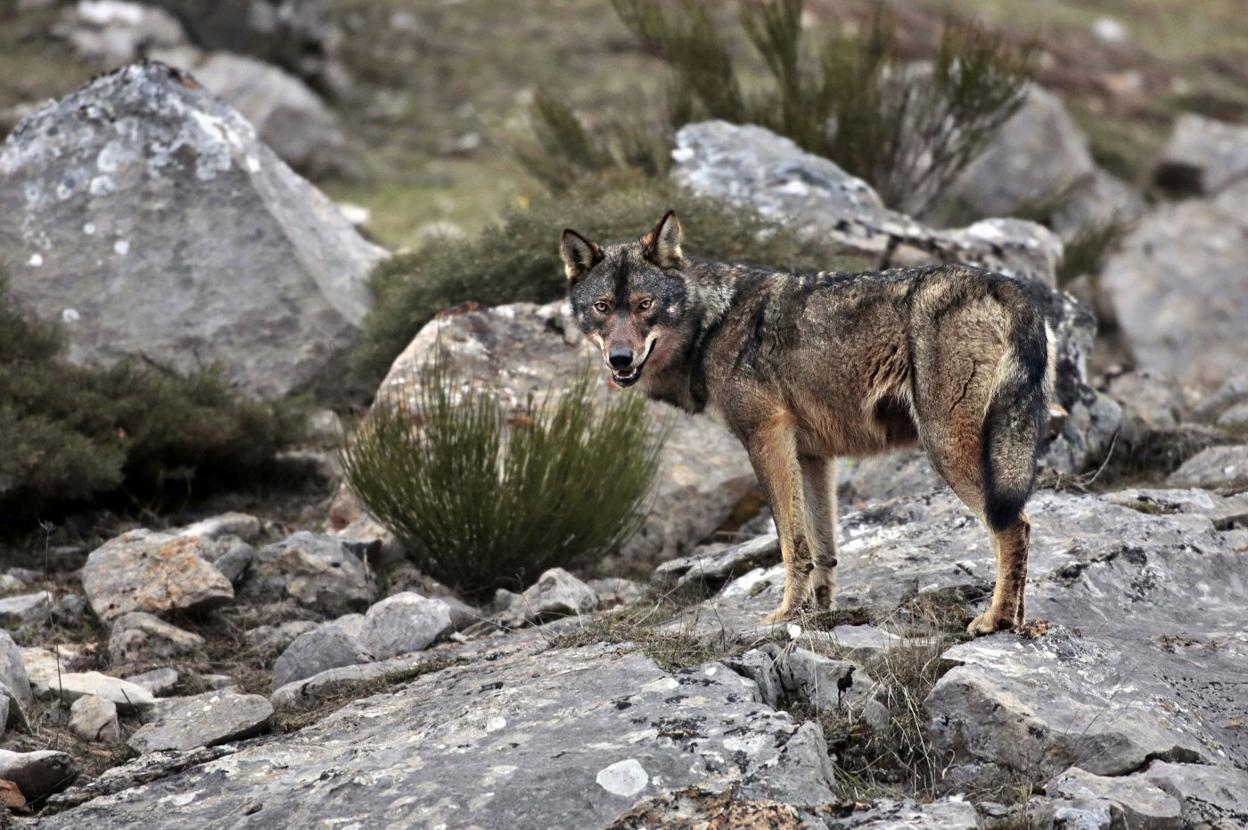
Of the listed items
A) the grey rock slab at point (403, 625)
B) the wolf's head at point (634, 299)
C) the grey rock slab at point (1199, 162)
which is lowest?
the grey rock slab at point (1199, 162)

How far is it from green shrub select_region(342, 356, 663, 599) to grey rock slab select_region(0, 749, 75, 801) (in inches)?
138

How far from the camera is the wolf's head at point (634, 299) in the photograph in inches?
288

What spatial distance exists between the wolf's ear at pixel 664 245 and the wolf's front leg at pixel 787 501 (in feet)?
3.55

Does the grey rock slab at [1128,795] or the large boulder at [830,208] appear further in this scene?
the large boulder at [830,208]

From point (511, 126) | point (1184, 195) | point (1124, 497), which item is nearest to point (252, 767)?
point (1124, 497)

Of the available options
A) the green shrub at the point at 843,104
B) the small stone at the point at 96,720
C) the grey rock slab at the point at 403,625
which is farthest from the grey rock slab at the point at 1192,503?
the green shrub at the point at 843,104

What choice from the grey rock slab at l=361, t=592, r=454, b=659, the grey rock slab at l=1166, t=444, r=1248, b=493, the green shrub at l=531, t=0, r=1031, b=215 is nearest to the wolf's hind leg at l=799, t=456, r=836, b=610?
the grey rock slab at l=361, t=592, r=454, b=659

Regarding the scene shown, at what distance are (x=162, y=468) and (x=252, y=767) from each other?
17.9ft

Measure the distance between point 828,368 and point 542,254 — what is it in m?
5.27

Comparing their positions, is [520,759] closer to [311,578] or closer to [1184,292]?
[311,578]

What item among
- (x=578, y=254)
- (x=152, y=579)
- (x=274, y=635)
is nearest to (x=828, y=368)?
(x=578, y=254)

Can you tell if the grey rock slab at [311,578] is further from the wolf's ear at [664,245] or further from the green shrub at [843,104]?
the green shrub at [843,104]

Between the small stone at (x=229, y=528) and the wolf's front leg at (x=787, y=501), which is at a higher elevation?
the wolf's front leg at (x=787, y=501)

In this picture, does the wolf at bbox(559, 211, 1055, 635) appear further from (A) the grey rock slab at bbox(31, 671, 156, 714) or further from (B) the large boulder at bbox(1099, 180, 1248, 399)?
(B) the large boulder at bbox(1099, 180, 1248, 399)
